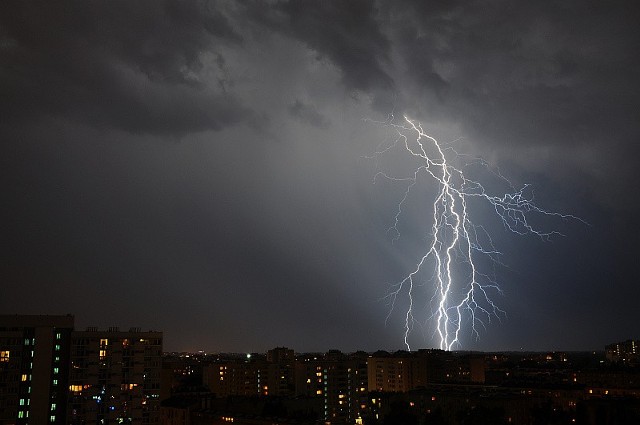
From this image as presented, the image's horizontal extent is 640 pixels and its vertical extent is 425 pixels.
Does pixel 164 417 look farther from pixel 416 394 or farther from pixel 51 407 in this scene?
pixel 416 394

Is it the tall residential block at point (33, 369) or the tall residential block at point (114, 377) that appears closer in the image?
the tall residential block at point (33, 369)

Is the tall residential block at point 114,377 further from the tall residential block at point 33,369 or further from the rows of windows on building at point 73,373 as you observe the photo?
the tall residential block at point 33,369

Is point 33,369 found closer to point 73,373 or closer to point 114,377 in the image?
point 73,373

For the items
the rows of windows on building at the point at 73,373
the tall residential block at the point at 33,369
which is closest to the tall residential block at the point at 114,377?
the rows of windows on building at the point at 73,373

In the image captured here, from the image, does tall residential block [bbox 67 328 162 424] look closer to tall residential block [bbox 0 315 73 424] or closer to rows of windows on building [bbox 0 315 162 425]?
rows of windows on building [bbox 0 315 162 425]

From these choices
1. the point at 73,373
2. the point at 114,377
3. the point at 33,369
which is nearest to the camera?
the point at 33,369

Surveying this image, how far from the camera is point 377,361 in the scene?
170 ft

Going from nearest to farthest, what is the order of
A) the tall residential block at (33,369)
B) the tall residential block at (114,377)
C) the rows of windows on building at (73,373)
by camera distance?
1. the tall residential block at (33,369)
2. the rows of windows on building at (73,373)
3. the tall residential block at (114,377)

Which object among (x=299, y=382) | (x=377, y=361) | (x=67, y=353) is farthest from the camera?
(x=377, y=361)

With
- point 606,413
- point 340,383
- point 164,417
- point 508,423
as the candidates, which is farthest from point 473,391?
point 164,417

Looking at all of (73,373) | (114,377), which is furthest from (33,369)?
(114,377)

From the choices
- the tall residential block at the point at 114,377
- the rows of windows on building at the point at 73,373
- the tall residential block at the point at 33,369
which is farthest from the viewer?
the tall residential block at the point at 114,377

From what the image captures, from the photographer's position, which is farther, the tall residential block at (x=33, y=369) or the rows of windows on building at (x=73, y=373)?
the rows of windows on building at (x=73, y=373)

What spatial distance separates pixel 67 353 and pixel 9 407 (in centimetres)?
253
